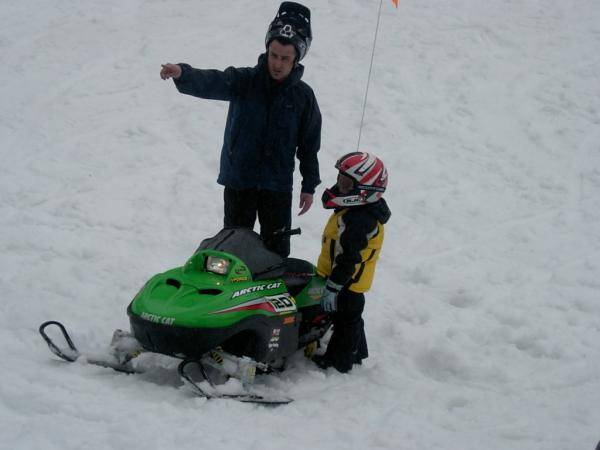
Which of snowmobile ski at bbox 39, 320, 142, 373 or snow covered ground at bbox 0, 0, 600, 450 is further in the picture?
snowmobile ski at bbox 39, 320, 142, 373

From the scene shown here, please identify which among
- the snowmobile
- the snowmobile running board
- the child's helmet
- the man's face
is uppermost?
the child's helmet

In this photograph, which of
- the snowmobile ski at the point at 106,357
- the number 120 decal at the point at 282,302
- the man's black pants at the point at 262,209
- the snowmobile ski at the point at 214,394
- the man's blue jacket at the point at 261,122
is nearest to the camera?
the snowmobile ski at the point at 214,394

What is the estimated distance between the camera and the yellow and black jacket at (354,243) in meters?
4.59

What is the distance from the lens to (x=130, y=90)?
34.6 feet

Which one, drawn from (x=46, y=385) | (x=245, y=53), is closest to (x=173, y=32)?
(x=245, y=53)

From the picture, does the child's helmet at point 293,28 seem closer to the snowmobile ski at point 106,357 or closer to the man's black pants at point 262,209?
the man's black pants at point 262,209

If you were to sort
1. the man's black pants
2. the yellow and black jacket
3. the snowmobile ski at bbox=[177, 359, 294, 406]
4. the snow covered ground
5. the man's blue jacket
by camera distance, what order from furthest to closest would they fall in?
the man's black pants
the man's blue jacket
the yellow and black jacket
the snow covered ground
the snowmobile ski at bbox=[177, 359, 294, 406]

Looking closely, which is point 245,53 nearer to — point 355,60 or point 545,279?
point 355,60

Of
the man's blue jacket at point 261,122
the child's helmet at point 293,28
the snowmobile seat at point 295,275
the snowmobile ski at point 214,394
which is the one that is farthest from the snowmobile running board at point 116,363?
the child's helmet at point 293,28

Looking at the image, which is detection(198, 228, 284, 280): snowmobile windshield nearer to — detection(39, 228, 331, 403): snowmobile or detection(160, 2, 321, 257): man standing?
detection(39, 228, 331, 403): snowmobile

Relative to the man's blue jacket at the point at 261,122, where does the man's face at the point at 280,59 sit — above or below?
above

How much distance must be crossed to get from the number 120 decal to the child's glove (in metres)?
0.25

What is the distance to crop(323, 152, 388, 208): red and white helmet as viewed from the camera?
466cm

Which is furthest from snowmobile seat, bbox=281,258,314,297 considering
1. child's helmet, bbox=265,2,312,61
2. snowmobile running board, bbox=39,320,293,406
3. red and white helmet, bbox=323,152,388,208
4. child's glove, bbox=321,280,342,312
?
child's helmet, bbox=265,2,312,61
